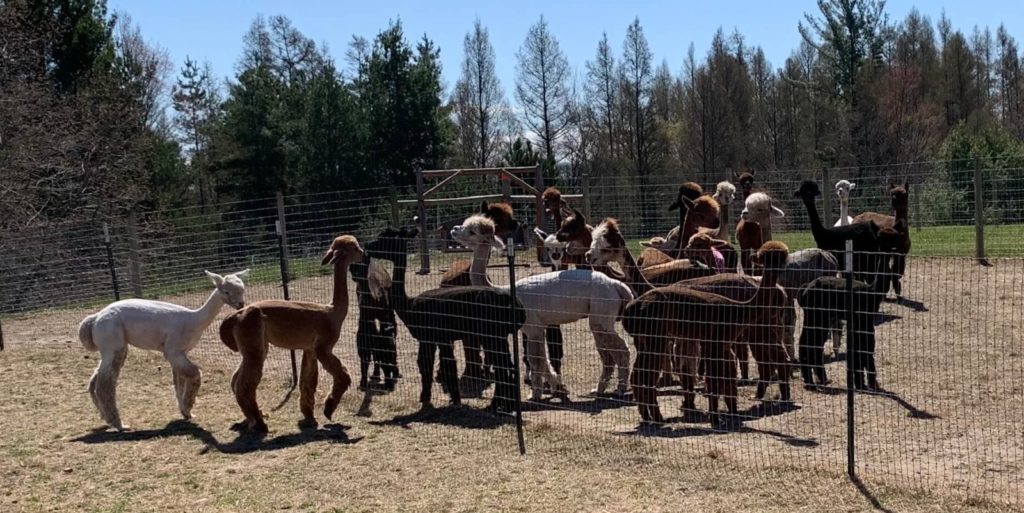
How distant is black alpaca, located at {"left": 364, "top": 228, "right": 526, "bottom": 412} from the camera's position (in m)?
7.73

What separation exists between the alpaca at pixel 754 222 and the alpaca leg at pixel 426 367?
3234 mm

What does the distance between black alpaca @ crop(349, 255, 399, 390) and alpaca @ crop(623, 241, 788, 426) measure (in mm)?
2526

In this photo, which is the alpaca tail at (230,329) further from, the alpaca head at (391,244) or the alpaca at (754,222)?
the alpaca at (754,222)

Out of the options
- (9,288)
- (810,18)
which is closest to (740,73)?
(810,18)

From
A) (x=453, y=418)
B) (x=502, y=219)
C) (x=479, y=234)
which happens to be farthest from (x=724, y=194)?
(x=453, y=418)

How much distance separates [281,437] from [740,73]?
30321mm

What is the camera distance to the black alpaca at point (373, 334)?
8.78m

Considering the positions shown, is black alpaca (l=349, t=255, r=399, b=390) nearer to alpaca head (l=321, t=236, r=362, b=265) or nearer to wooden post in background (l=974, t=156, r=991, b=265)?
alpaca head (l=321, t=236, r=362, b=265)

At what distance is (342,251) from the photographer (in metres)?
8.14

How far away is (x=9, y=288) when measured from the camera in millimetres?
14578

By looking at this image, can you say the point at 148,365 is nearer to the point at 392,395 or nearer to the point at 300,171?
the point at 392,395

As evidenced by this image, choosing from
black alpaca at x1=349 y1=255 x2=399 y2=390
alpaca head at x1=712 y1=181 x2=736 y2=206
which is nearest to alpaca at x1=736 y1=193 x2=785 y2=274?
alpaca head at x1=712 y1=181 x2=736 y2=206

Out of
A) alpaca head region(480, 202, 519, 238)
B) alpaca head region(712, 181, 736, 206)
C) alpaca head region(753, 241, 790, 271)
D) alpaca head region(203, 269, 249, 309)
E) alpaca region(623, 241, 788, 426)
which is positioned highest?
alpaca head region(712, 181, 736, 206)

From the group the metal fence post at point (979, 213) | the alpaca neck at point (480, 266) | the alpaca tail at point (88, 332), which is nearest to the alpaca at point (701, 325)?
the alpaca neck at point (480, 266)
